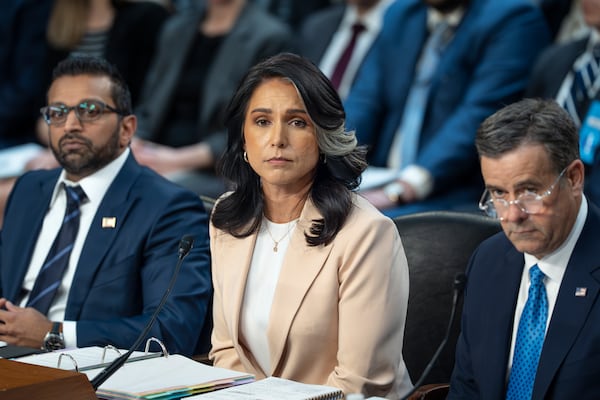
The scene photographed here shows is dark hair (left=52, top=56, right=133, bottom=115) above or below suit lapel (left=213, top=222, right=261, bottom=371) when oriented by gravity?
above

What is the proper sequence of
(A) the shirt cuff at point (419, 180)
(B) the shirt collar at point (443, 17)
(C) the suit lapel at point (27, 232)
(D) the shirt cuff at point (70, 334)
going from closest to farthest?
1. (D) the shirt cuff at point (70, 334)
2. (C) the suit lapel at point (27, 232)
3. (A) the shirt cuff at point (419, 180)
4. (B) the shirt collar at point (443, 17)

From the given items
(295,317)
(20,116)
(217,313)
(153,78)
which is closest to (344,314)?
(295,317)

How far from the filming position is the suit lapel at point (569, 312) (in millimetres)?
2297

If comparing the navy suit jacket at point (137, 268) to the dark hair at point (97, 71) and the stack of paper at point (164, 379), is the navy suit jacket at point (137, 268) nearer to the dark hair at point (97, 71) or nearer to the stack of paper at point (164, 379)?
the dark hair at point (97, 71)

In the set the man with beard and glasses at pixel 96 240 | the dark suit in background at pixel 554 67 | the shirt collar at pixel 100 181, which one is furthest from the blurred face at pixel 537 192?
the dark suit in background at pixel 554 67

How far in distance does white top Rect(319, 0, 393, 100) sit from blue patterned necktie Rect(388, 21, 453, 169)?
41 cm

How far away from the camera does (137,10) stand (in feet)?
18.7

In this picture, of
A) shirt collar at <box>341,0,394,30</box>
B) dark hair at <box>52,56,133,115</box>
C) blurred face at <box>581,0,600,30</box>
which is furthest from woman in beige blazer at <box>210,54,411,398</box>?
shirt collar at <box>341,0,394,30</box>

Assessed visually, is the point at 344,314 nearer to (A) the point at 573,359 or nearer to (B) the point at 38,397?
(A) the point at 573,359

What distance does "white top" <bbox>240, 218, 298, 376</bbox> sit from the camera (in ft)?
8.63

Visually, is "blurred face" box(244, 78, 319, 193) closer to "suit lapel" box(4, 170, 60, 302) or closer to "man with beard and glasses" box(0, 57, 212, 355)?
"man with beard and glasses" box(0, 57, 212, 355)

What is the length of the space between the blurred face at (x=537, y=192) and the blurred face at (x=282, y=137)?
1.50 feet

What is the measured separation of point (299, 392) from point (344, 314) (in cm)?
45

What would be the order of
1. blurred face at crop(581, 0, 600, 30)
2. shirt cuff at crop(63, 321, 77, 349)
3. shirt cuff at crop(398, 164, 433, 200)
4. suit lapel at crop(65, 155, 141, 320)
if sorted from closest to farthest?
1. shirt cuff at crop(63, 321, 77, 349)
2. suit lapel at crop(65, 155, 141, 320)
3. blurred face at crop(581, 0, 600, 30)
4. shirt cuff at crop(398, 164, 433, 200)
